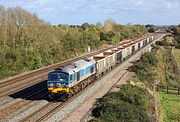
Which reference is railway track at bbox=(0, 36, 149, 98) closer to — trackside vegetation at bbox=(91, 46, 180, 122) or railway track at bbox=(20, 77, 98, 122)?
railway track at bbox=(20, 77, 98, 122)

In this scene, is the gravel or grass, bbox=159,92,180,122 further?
grass, bbox=159,92,180,122

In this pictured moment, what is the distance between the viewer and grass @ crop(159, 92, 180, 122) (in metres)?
28.7

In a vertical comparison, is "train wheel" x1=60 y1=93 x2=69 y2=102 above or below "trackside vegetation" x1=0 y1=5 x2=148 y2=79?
below

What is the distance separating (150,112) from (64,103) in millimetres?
6644

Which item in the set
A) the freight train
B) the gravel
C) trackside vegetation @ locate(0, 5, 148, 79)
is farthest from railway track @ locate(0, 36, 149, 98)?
the freight train

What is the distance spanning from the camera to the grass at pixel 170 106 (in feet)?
94.2

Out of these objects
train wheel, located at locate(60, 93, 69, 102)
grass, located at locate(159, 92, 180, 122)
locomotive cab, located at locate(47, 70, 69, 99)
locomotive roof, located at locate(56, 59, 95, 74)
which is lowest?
grass, located at locate(159, 92, 180, 122)

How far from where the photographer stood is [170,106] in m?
33.1

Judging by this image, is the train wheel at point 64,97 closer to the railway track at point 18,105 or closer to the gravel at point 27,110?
the gravel at point 27,110

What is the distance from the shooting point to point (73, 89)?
2739 cm

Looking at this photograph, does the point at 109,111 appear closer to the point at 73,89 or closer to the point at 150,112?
the point at 150,112

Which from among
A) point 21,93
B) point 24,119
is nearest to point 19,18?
point 21,93

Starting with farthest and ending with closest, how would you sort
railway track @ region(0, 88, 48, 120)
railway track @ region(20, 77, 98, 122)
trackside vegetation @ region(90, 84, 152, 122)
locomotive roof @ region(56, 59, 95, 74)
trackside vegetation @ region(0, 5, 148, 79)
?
trackside vegetation @ region(0, 5, 148, 79) < locomotive roof @ region(56, 59, 95, 74) < railway track @ region(0, 88, 48, 120) < railway track @ region(20, 77, 98, 122) < trackside vegetation @ region(90, 84, 152, 122)

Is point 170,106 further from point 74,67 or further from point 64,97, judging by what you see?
point 64,97
